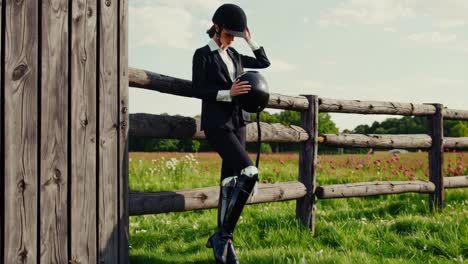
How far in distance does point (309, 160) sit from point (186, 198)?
6.15ft

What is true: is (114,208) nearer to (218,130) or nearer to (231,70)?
(218,130)

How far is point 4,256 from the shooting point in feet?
12.2

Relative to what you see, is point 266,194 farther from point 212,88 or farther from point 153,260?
point 212,88

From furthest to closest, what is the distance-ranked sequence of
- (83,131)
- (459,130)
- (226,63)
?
1. (459,130)
2. (226,63)
3. (83,131)

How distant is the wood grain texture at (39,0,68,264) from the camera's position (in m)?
3.83

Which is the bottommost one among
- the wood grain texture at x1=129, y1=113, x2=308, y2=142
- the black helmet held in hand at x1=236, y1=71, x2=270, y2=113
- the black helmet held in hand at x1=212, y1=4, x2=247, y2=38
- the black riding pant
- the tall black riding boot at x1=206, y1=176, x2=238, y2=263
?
the tall black riding boot at x1=206, y1=176, x2=238, y2=263

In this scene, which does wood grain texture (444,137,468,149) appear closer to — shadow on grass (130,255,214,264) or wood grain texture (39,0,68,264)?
shadow on grass (130,255,214,264)

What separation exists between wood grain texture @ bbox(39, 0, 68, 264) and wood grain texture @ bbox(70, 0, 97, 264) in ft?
0.19

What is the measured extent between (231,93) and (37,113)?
4.40 feet

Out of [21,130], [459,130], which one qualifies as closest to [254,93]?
[21,130]

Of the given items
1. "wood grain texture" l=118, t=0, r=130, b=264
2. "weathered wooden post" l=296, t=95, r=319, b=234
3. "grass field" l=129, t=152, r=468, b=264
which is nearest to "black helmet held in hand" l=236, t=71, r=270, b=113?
"wood grain texture" l=118, t=0, r=130, b=264

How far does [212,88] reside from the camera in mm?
4582

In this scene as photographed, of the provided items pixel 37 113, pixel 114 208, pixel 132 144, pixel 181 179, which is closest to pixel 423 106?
pixel 181 179

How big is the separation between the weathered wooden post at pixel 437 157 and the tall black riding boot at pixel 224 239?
4590 mm
